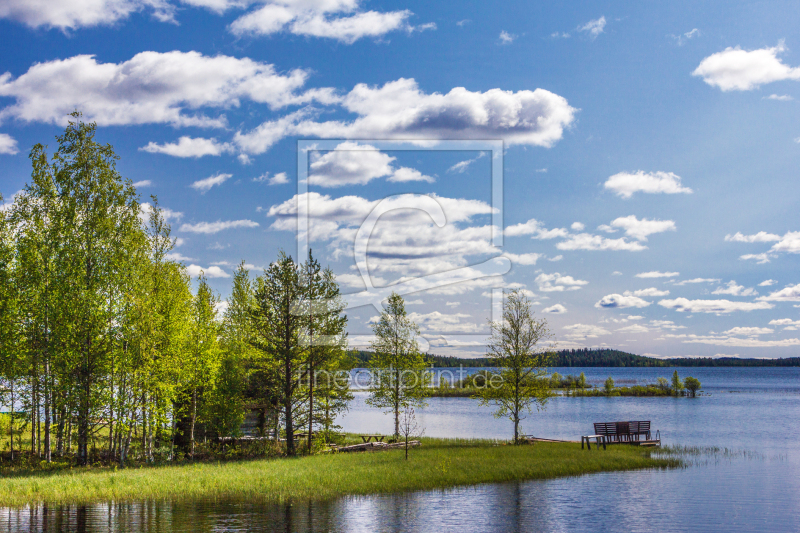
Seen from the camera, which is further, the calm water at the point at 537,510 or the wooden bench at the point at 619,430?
the wooden bench at the point at 619,430

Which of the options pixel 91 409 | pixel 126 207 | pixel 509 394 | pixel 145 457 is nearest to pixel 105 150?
pixel 126 207

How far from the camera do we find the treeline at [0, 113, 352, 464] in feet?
102

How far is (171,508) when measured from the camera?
67.6 feet

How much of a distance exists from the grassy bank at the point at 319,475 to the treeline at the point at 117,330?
4.24 meters

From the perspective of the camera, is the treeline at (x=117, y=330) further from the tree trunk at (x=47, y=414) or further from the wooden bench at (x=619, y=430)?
the wooden bench at (x=619, y=430)

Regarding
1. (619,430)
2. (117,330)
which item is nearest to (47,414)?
(117,330)

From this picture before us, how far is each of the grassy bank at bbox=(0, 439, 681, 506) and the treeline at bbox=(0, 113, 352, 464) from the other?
4.24 m

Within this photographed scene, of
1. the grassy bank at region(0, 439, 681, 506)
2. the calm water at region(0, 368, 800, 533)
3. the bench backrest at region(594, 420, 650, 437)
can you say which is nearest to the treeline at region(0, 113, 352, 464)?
the grassy bank at region(0, 439, 681, 506)

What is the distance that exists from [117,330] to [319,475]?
14718 millimetres

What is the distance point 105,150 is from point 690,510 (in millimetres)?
35565

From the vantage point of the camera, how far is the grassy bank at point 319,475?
2280cm

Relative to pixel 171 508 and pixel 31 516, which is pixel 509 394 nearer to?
pixel 171 508

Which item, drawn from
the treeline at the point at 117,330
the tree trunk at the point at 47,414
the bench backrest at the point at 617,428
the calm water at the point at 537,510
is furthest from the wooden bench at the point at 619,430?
the tree trunk at the point at 47,414

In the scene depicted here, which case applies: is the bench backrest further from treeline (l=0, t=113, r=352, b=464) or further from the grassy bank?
treeline (l=0, t=113, r=352, b=464)
